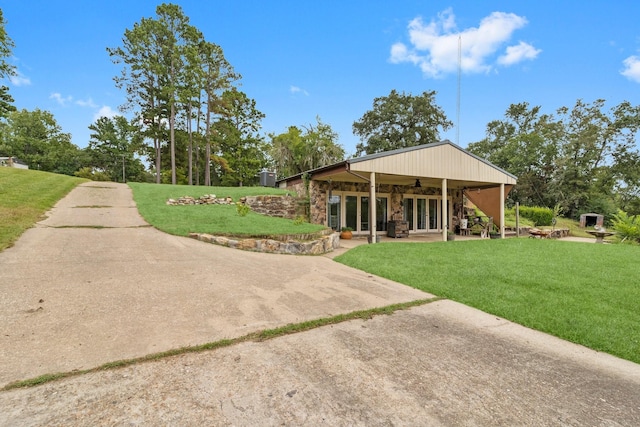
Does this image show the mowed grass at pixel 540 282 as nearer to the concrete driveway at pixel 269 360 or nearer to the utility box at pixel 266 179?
the concrete driveway at pixel 269 360

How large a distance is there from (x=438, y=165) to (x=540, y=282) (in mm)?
7014

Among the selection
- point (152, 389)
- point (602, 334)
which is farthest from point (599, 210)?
point (152, 389)

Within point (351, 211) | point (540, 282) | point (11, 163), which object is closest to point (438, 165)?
point (351, 211)

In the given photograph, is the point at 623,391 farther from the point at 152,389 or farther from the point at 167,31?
the point at 167,31

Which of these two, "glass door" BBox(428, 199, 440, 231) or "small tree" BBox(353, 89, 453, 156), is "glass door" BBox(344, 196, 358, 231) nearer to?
"glass door" BBox(428, 199, 440, 231)

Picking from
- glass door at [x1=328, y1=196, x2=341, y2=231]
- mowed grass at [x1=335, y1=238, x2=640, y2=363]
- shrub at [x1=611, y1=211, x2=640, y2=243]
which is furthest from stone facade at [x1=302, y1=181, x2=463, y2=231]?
shrub at [x1=611, y1=211, x2=640, y2=243]

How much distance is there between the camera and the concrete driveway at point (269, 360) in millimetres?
1837

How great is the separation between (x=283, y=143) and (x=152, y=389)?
25.8 metres

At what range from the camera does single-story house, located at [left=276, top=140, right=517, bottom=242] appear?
10.4m

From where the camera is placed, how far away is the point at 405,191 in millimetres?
14477

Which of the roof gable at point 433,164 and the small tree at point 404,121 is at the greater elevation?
the small tree at point 404,121

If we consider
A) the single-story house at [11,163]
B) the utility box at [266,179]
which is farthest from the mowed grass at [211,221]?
the single-story house at [11,163]

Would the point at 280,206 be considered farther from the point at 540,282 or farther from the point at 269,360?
the point at 269,360

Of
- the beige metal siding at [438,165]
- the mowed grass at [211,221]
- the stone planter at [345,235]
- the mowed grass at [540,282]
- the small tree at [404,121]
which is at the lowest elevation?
the mowed grass at [540,282]
